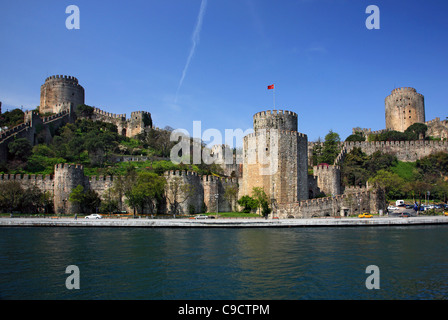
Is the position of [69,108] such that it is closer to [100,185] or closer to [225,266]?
[100,185]

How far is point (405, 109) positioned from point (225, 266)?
240 feet

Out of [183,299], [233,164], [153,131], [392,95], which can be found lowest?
[183,299]

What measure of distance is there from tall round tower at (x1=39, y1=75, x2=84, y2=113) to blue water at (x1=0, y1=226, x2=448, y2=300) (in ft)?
169

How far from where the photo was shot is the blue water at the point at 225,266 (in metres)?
12.8

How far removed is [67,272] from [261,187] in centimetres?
2800

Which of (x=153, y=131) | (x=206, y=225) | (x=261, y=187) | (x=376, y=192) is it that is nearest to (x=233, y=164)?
(x=153, y=131)

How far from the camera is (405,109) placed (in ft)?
252

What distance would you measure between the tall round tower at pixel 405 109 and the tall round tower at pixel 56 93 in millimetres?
66185

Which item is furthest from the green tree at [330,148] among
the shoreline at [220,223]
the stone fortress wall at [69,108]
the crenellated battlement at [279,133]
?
the stone fortress wall at [69,108]

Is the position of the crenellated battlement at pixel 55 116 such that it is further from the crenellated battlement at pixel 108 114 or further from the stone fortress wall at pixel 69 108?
the crenellated battlement at pixel 108 114

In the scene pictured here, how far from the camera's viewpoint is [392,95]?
7950 cm

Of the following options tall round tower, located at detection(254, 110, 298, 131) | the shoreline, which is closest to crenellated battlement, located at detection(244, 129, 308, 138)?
tall round tower, located at detection(254, 110, 298, 131)

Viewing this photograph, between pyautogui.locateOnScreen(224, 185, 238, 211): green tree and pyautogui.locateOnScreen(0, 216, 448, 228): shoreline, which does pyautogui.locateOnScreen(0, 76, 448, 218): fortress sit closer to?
pyautogui.locateOnScreen(224, 185, 238, 211): green tree

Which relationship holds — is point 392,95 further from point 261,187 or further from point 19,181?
point 19,181
